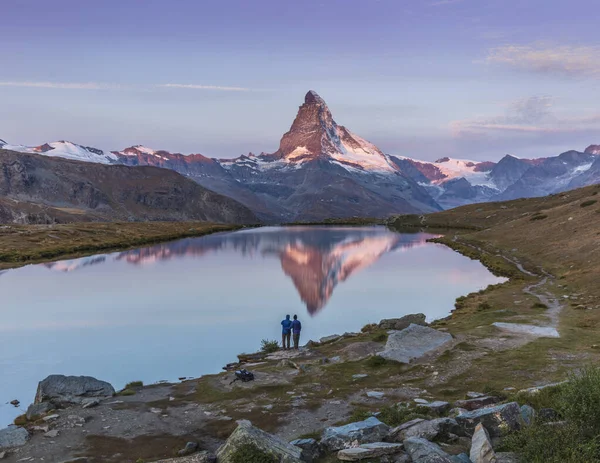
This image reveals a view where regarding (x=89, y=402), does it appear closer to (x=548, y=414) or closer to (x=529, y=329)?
(x=548, y=414)

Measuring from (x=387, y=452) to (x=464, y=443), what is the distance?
290 centimetres

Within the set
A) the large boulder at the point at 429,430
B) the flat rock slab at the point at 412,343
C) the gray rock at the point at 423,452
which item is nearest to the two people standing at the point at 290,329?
the flat rock slab at the point at 412,343

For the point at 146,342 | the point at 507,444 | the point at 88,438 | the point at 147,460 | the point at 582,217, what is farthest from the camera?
the point at 582,217

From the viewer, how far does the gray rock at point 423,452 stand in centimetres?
1299

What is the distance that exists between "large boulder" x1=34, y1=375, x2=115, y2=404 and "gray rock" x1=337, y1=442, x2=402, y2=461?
Answer: 1837 centimetres

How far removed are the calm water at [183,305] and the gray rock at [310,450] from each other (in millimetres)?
19871

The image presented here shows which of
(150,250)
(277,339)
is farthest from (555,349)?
(150,250)

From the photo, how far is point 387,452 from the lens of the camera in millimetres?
14008

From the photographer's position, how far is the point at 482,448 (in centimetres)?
1338

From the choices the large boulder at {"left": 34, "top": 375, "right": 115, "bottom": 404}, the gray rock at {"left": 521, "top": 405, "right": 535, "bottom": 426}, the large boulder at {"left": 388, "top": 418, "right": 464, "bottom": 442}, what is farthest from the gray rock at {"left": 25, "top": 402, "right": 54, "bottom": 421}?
the gray rock at {"left": 521, "top": 405, "right": 535, "bottom": 426}

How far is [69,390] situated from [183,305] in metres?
32.8

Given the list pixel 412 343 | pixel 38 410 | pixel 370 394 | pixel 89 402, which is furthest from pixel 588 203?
pixel 38 410

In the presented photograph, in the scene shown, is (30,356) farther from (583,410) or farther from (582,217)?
(582,217)

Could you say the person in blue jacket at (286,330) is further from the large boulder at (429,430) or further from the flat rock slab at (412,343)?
the large boulder at (429,430)
